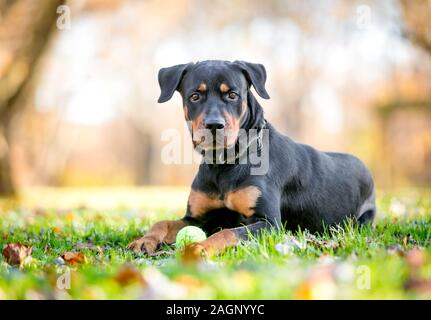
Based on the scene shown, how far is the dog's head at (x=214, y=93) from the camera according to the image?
4598 mm

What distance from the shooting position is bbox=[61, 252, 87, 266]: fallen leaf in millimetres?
3938

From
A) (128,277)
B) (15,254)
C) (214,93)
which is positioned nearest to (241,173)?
(214,93)

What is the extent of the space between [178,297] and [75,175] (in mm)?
28224

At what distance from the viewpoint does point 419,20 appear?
12.0m

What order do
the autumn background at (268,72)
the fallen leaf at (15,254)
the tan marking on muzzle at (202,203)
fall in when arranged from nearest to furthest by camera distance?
the fallen leaf at (15,254), the tan marking on muzzle at (202,203), the autumn background at (268,72)

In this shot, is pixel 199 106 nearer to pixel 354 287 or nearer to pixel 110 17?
pixel 354 287

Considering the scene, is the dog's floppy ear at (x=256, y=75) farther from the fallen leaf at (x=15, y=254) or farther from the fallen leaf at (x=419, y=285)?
the fallen leaf at (x=419, y=285)

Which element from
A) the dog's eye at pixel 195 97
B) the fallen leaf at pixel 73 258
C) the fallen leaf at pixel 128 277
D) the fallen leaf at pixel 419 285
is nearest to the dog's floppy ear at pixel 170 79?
the dog's eye at pixel 195 97

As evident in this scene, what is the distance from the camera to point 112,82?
22.9 meters

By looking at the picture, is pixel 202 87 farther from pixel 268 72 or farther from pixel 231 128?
pixel 268 72

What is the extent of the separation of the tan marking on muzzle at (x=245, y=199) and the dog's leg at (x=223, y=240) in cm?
18
